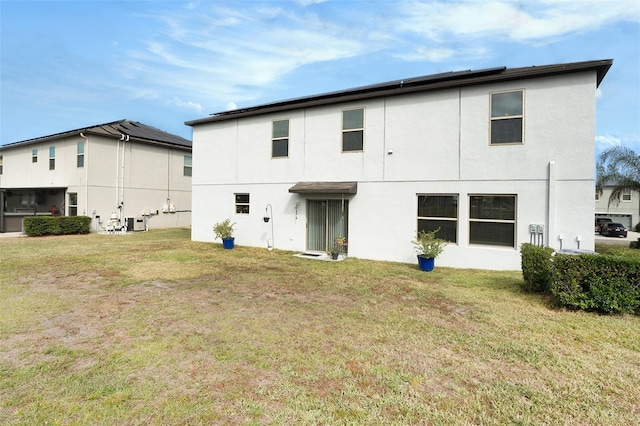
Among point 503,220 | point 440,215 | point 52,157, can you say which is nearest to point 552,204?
point 503,220

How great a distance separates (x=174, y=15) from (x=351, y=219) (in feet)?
31.4

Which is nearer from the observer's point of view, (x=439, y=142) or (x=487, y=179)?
(x=487, y=179)

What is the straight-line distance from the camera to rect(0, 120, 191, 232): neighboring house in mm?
16812

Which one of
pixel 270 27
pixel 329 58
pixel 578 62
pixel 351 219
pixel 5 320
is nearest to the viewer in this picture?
pixel 5 320

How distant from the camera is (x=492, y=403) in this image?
101 inches

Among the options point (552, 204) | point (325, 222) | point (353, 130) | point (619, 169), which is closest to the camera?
point (552, 204)

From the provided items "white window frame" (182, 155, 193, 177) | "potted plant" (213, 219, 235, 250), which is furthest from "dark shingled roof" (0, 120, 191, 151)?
"potted plant" (213, 219, 235, 250)

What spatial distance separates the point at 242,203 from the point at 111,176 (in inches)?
424

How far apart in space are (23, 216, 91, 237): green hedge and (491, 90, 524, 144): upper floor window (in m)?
19.8

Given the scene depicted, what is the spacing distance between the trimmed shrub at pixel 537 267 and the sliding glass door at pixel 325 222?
5.31 m

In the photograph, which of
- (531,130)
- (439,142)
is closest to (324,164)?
(439,142)

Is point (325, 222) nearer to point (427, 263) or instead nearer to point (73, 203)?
point (427, 263)

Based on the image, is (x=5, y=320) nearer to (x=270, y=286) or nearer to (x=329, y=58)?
(x=270, y=286)

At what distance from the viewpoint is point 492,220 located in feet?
27.0
